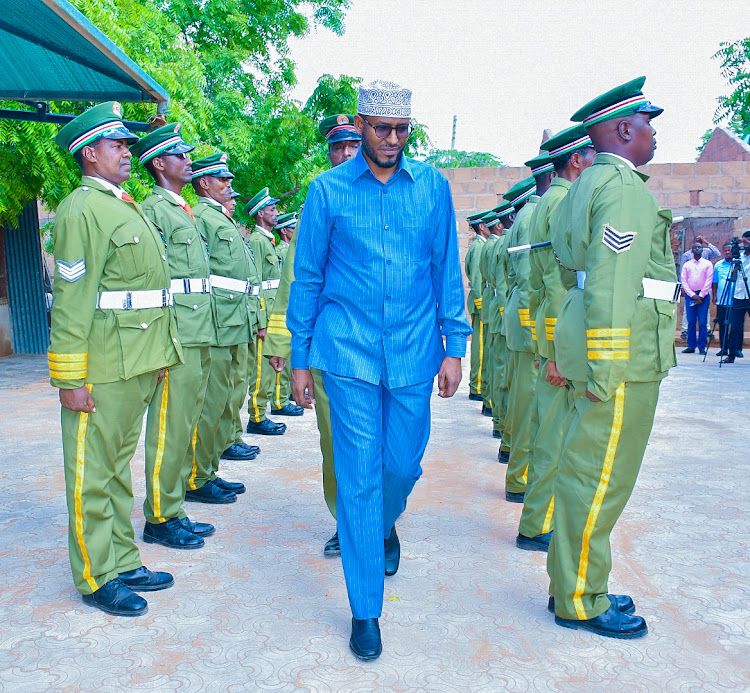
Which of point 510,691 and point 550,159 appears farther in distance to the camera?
point 550,159

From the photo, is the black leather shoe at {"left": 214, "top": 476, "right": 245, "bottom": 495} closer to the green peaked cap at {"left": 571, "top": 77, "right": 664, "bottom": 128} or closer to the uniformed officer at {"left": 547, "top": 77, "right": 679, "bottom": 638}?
the uniformed officer at {"left": 547, "top": 77, "right": 679, "bottom": 638}

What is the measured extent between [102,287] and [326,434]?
1310 millimetres

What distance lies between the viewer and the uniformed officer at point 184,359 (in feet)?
13.9

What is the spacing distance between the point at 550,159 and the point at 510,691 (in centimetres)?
299

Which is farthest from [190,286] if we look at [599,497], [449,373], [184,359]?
[599,497]

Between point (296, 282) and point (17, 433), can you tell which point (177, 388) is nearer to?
point (296, 282)

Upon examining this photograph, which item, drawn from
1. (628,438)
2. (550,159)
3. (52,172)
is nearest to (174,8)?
(52,172)

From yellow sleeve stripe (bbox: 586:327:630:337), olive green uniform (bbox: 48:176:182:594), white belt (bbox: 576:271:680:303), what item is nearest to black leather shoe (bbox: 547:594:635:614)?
yellow sleeve stripe (bbox: 586:327:630:337)

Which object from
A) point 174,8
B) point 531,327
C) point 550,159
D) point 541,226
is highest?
point 174,8

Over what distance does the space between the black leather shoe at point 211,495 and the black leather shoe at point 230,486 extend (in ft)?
0.11

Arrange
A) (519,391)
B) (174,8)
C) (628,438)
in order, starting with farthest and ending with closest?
(174,8) < (519,391) < (628,438)

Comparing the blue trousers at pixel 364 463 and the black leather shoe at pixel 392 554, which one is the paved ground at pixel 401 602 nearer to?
the black leather shoe at pixel 392 554

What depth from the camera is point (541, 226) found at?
4.28 metres

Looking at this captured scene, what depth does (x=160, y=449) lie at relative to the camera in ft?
→ 13.9
